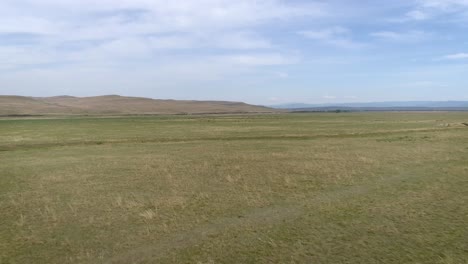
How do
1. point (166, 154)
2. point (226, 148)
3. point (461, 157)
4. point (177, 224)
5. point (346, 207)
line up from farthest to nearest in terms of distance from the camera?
point (226, 148) → point (166, 154) → point (461, 157) → point (346, 207) → point (177, 224)

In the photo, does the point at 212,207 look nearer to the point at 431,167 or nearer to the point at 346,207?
the point at 346,207

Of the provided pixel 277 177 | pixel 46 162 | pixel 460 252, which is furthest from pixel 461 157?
pixel 46 162

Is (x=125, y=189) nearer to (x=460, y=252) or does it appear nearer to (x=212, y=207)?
(x=212, y=207)

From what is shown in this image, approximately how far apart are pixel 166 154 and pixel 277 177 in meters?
13.8

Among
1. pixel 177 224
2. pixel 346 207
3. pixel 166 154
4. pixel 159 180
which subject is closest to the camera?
pixel 177 224

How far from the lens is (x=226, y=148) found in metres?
36.8

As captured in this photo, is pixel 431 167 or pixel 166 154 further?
pixel 166 154

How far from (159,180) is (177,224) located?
8299 mm

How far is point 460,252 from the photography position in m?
9.85

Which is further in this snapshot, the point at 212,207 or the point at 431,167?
→ the point at 431,167

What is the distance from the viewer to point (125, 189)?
60.7 ft

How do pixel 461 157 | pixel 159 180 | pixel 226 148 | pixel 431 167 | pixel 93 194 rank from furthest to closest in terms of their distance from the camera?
pixel 226 148, pixel 461 157, pixel 431 167, pixel 159 180, pixel 93 194

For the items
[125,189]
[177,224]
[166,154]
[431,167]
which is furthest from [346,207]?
[166,154]

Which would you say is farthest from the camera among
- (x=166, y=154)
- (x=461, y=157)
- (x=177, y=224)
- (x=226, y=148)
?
(x=226, y=148)
